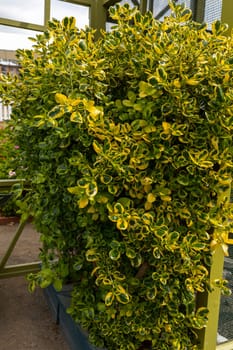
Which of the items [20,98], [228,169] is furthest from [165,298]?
[20,98]

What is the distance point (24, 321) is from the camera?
2.02m

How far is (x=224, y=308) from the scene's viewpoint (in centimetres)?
143

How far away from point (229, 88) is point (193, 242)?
559 mm

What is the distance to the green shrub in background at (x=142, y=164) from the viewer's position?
103 cm

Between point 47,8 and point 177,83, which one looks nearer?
point 177,83

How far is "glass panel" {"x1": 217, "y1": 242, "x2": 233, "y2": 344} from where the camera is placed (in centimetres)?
142

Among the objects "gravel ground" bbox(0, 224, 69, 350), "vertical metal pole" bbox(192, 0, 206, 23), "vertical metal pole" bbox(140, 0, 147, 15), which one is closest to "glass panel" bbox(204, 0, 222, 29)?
"vertical metal pole" bbox(192, 0, 206, 23)

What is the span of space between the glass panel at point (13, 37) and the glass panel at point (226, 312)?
2.21 m

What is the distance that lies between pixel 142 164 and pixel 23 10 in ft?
Answer: 6.59

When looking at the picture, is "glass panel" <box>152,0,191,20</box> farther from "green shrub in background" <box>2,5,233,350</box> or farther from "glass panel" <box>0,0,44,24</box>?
"glass panel" <box>0,0,44,24</box>

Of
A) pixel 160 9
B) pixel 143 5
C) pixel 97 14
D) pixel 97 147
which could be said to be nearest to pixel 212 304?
pixel 97 147

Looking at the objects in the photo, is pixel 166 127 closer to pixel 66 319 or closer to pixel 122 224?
pixel 122 224

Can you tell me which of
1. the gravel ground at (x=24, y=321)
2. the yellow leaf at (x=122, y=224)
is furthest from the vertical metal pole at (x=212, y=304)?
the gravel ground at (x=24, y=321)

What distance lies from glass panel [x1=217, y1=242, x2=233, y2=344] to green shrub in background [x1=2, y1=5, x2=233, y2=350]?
0.19 meters
